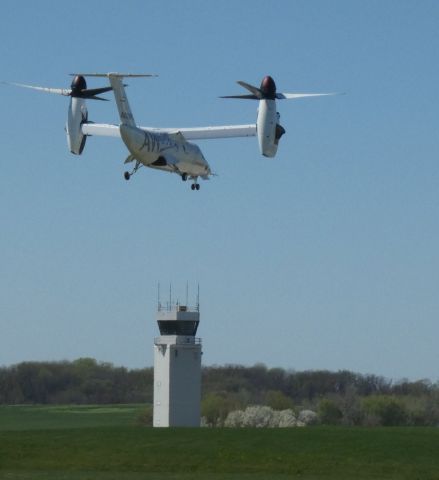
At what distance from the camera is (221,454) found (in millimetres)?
63562

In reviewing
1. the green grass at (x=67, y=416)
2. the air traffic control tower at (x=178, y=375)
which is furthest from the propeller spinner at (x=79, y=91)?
the green grass at (x=67, y=416)

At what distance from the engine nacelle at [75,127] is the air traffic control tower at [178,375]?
3160 centimetres

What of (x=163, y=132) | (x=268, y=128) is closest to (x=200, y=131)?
(x=163, y=132)

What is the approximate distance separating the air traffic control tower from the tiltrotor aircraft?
27674 millimetres

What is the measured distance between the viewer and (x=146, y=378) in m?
193

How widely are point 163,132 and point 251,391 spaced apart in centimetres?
8861

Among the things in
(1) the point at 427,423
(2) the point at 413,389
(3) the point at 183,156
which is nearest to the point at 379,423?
(1) the point at 427,423

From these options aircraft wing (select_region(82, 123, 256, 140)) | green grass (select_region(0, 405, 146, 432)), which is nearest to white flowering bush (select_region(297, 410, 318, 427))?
green grass (select_region(0, 405, 146, 432))

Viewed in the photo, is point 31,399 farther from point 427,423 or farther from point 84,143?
point 84,143

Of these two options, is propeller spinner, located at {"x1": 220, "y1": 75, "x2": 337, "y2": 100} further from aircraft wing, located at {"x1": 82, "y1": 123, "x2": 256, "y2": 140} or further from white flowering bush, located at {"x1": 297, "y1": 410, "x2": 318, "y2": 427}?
white flowering bush, located at {"x1": 297, "y1": 410, "x2": 318, "y2": 427}

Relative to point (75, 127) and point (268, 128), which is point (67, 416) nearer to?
point (75, 127)

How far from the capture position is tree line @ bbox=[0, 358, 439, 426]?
429 ft

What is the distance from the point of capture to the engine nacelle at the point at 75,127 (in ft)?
245

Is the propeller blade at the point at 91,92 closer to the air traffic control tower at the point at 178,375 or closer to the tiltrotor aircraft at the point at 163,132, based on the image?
the tiltrotor aircraft at the point at 163,132
